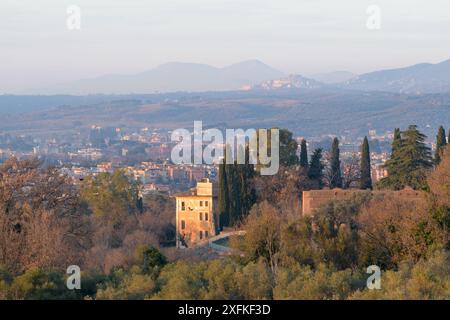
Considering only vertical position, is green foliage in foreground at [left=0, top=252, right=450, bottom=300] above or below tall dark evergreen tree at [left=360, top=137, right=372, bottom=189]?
above

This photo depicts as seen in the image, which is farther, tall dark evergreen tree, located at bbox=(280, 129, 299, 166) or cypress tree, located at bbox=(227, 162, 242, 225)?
tall dark evergreen tree, located at bbox=(280, 129, 299, 166)

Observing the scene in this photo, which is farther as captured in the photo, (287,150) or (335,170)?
(287,150)

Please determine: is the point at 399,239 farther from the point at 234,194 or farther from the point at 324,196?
the point at 234,194

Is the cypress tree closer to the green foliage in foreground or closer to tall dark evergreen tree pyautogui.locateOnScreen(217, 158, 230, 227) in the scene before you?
tall dark evergreen tree pyautogui.locateOnScreen(217, 158, 230, 227)

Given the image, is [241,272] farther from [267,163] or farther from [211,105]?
[211,105]

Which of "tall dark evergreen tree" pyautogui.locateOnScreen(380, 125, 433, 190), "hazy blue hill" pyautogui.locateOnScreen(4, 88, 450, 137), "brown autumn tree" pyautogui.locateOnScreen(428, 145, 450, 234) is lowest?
"hazy blue hill" pyautogui.locateOnScreen(4, 88, 450, 137)

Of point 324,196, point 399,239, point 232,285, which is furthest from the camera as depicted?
point 324,196

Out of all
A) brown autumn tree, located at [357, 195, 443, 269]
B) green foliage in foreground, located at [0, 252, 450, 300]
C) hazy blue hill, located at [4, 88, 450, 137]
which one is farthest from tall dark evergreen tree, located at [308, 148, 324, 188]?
hazy blue hill, located at [4, 88, 450, 137]

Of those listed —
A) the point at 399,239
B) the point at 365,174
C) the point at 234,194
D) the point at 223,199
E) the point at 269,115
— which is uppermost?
the point at 399,239

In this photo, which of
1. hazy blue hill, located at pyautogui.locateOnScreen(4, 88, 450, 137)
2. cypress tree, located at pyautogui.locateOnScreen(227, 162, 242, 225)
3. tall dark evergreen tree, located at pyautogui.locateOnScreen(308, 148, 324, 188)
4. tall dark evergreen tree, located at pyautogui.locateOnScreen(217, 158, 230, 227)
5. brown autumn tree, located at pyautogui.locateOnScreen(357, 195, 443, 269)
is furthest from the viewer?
hazy blue hill, located at pyautogui.locateOnScreen(4, 88, 450, 137)

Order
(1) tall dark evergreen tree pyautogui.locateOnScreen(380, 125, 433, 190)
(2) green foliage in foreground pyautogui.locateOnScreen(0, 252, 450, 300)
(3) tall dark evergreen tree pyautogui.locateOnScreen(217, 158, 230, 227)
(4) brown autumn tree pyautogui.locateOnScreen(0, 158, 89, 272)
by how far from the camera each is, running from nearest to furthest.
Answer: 1. (2) green foliage in foreground pyautogui.locateOnScreen(0, 252, 450, 300)
2. (4) brown autumn tree pyautogui.locateOnScreen(0, 158, 89, 272)
3. (1) tall dark evergreen tree pyautogui.locateOnScreen(380, 125, 433, 190)
4. (3) tall dark evergreen tree pyautogui.locateOnScreen(217, 158, 230, 227)

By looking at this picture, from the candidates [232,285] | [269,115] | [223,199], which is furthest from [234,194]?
[269,115]

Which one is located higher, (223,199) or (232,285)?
(232,285)
